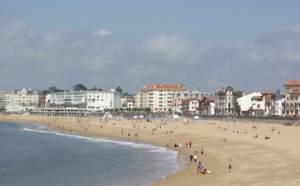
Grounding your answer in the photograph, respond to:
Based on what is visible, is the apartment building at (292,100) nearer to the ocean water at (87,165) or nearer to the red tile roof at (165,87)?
the ocean water at (87,165)


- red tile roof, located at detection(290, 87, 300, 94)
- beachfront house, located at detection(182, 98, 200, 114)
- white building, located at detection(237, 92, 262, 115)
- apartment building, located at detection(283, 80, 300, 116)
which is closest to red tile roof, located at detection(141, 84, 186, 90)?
beachfront house, located at detection(182, 98, 200, 114)

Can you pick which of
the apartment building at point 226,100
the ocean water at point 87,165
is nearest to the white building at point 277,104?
the apartment building at point 226,100

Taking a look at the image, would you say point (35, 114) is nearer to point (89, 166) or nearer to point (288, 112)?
point (288, 112)

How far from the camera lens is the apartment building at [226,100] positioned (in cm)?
12719

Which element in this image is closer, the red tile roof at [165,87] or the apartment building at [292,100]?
the apartment building at [292,100]

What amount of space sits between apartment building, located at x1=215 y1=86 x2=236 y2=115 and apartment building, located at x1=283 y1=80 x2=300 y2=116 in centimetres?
2597

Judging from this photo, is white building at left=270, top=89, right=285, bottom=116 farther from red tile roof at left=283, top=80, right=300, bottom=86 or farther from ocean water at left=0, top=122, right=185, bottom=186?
ocean water at left=0, top=122, right=185, bottom=186

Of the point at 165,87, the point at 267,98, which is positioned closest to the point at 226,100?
the point at 267,98

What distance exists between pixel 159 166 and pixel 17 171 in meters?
10.1

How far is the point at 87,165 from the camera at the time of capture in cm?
3931

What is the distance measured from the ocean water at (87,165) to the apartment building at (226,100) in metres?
75.8

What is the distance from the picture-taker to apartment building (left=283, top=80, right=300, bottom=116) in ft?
323

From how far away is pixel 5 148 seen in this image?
55906mm

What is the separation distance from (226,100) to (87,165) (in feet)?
301
